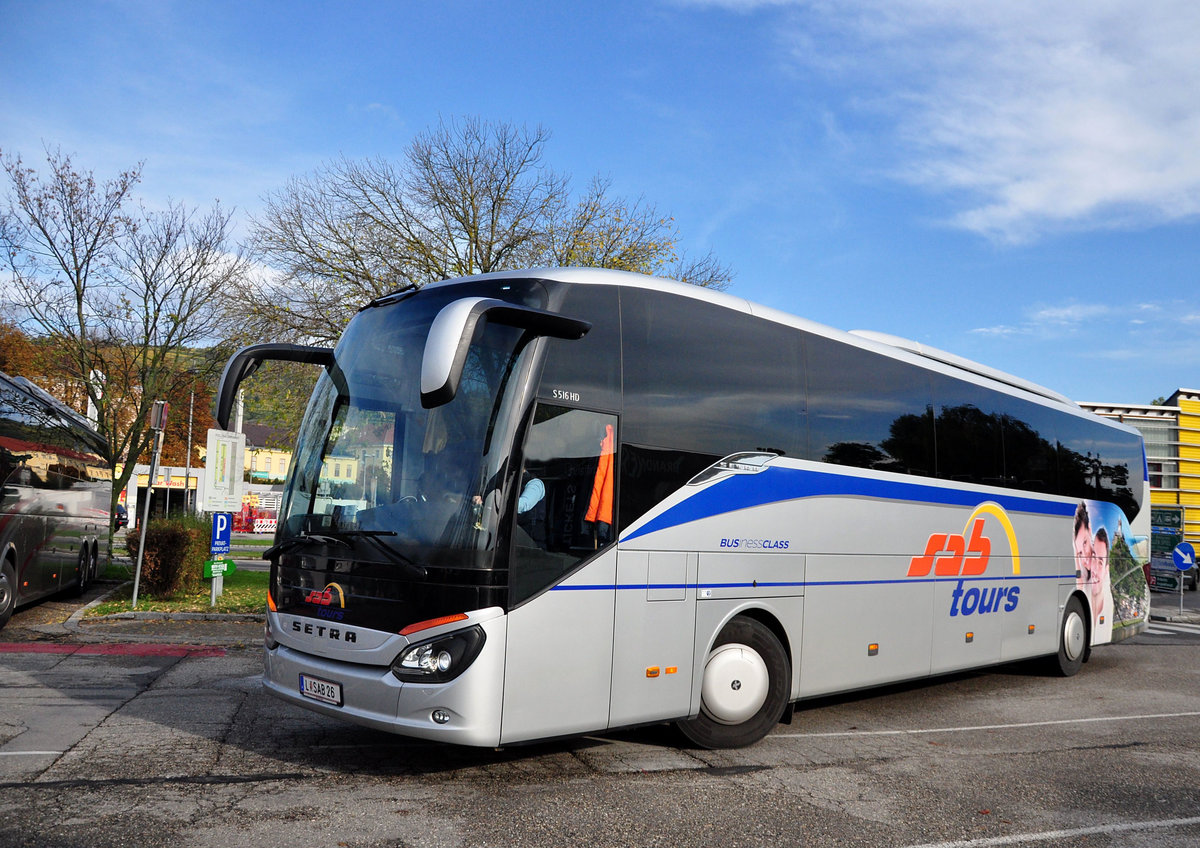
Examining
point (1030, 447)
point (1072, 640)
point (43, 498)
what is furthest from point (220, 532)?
point (1072, 640)

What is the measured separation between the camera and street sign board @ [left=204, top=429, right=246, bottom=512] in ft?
47.2

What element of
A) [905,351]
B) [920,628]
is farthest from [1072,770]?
[905,351]

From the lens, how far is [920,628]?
29.7 feet

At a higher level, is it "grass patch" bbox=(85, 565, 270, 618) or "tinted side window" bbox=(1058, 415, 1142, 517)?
"tinted side window" bbox=(1058, 415, 1142, 517)

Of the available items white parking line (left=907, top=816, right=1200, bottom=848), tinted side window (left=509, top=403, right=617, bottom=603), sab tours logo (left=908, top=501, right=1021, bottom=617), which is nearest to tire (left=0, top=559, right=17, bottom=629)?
tinted side window (left=509, top=403, right=617, bottom=603)

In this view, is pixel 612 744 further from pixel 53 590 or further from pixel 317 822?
pixel 53 590

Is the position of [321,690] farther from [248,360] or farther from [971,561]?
[971,561]

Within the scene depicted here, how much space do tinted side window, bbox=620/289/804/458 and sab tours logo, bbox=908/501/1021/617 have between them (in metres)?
2.58

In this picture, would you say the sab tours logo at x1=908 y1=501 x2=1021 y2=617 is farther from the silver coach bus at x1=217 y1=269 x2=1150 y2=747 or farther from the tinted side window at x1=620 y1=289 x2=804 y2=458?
the tinted side window at x1=620 y1=289 x2=804 y2=458

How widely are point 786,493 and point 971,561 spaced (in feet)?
11.5

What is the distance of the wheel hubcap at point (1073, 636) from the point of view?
11.8 m

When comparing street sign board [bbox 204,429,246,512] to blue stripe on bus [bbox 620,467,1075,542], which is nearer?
blue stripe on bus [bbox 620,467,1075,542]

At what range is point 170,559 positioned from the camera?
15.0 m

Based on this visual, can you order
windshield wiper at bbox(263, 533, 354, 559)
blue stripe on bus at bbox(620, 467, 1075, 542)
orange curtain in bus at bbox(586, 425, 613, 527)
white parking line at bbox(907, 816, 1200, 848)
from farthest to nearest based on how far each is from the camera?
blue stripe on bus at bbox(620, 467, 1075, 542)
orange curtain in bus at bbox(586, 425, 613, 527)
windshield wiper at bbox(263, 533, 354, 559)
white parking line at bbox(907, 816, 1200, 848)
